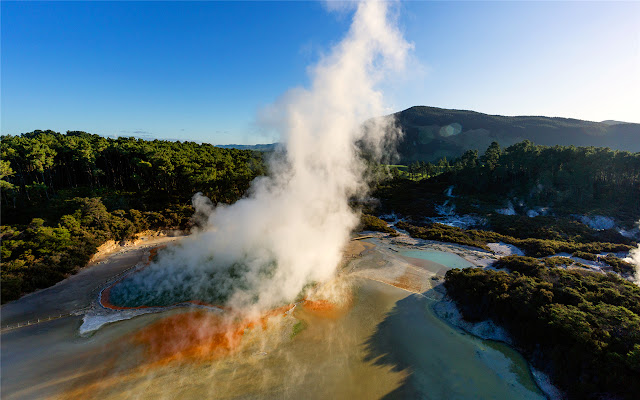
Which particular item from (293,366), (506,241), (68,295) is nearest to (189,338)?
(293,366)


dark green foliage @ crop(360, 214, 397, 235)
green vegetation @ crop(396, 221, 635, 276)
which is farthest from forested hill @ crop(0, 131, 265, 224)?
green vegetation @ crop(396, 221, 635, 276)

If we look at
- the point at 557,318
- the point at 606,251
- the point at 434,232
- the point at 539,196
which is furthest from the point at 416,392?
the point at 539,196

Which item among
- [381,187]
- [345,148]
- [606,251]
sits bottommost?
[606,251]

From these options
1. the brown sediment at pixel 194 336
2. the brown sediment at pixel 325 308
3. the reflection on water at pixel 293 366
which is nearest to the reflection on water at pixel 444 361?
the reflection on water at pixel 293 366

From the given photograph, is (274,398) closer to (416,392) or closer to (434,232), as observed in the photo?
(416,392)

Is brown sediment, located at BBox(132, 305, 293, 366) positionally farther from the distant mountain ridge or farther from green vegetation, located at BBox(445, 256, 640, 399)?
the distant mountain ridge

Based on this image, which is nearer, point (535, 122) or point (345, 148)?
point (345, 148)

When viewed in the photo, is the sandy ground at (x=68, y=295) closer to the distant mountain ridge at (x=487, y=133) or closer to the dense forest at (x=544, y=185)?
the dense forest at (x=544, y=185)
